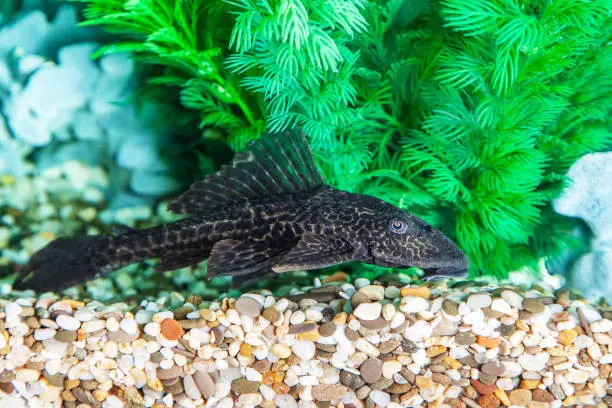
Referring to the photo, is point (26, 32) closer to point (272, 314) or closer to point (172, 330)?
point (172, 330)

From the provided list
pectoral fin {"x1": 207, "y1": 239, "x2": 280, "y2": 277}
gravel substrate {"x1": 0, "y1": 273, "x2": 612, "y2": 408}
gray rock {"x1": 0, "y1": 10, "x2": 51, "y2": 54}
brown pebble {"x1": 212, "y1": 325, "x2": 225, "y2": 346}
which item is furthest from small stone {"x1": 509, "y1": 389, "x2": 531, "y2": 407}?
gray rock {"x1": 0, "y1": 10, "x2": 51, "y2": 54}

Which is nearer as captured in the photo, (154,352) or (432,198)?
(154,352)

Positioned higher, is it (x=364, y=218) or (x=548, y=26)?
(x=548, y=26)

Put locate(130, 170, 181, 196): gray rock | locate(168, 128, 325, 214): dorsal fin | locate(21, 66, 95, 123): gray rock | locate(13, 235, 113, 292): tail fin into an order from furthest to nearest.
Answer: locate(130, 170, 181, 196): gray rock < locate(21, 66, 95, 123): gray rock < locate(13, 235, 113, 292): tail fin < locate(168, 128, 325, 214): dorsal fin

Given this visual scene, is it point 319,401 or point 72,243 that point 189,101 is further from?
point 319,401

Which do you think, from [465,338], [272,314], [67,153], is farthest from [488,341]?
[67,153]

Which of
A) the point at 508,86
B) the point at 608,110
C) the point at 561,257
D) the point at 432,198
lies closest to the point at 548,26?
the point at 508,86

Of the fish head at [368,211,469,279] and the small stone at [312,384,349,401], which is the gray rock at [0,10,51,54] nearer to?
the fish head at [368,211,469,279]
